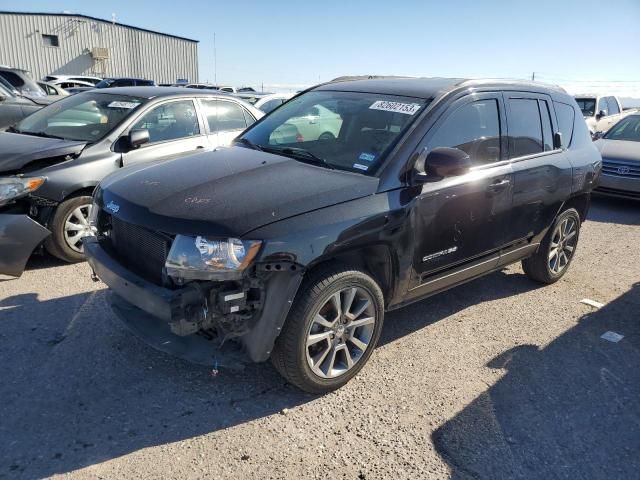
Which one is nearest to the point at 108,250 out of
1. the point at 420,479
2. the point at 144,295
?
the point at 144,295

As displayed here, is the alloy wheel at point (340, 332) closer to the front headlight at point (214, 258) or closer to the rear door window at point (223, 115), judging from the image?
the front headlight at point (214, 258)

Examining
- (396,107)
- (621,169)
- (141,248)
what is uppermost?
(396,107)

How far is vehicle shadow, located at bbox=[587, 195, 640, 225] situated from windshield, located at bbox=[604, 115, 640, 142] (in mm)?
1204

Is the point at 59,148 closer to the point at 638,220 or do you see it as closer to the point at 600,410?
the point at 600,410

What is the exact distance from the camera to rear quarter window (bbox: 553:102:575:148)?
4.76m

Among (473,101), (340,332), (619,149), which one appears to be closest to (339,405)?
(340,332)

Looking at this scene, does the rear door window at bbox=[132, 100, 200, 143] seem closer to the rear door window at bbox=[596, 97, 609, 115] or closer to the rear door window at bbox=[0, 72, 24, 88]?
the rear door window at bbox=[0, 72, 24, 88]

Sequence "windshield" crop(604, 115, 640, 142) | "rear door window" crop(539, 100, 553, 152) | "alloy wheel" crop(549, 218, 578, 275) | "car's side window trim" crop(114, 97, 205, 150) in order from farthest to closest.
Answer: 1. "windshield" crop(604, 115, 640, 142)
2. "car's side window trim" crop(114, 97, 205, 150)
3. "alloy wheel" crop(549, 218, 578, 275)
4. "rear door window" crop(539, 100, 553, 152)

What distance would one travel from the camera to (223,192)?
301cm

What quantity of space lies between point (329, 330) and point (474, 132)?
1864 millimetres

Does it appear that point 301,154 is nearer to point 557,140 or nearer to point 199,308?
point 199,308

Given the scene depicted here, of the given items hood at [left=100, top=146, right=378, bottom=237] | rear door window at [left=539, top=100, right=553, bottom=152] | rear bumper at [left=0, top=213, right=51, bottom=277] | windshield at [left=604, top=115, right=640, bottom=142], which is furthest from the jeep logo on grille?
windshield at [left=604, top=115, right=640, bottom=142]

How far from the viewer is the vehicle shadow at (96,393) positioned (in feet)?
8.69

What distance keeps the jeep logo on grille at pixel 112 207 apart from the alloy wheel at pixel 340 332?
134 centimetres
